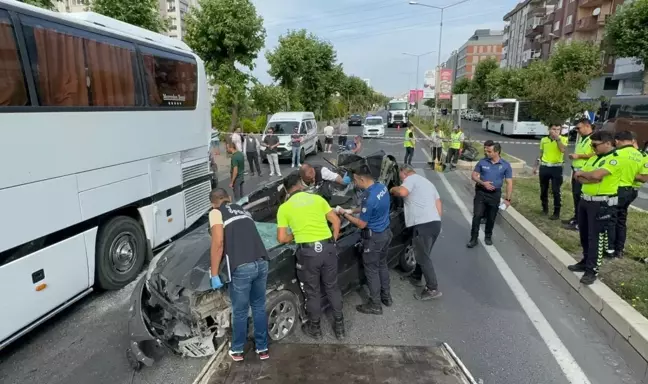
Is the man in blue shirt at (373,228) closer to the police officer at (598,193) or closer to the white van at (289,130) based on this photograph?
the police officer at (598,193)

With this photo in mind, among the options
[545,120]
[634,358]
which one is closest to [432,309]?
[634,358]

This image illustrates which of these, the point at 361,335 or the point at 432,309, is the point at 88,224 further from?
the point at 432,309

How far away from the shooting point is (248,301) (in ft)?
10.6

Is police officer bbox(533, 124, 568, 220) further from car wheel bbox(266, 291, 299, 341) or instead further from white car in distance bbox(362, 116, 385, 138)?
white car in distance bbox(362, 116, 385, 138)

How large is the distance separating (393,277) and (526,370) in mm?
2081

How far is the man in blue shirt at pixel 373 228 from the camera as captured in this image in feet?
12.9

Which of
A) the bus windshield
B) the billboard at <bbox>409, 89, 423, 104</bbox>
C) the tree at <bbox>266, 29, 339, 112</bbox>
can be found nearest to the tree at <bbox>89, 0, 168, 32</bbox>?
the tree at <bbox>266, 29, 339, 112</bbox>

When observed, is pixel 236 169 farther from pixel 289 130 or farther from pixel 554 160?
pixel 289 130

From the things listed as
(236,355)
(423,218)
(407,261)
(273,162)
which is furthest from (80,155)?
(273,162)

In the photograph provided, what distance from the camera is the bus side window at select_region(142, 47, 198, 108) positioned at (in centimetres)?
556

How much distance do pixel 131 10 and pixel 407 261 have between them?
31.0 feet

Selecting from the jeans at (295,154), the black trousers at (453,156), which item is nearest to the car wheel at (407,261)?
the black trousers at (453,156)

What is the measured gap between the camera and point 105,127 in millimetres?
4582

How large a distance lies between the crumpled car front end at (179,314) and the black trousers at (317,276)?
2.37 ft
